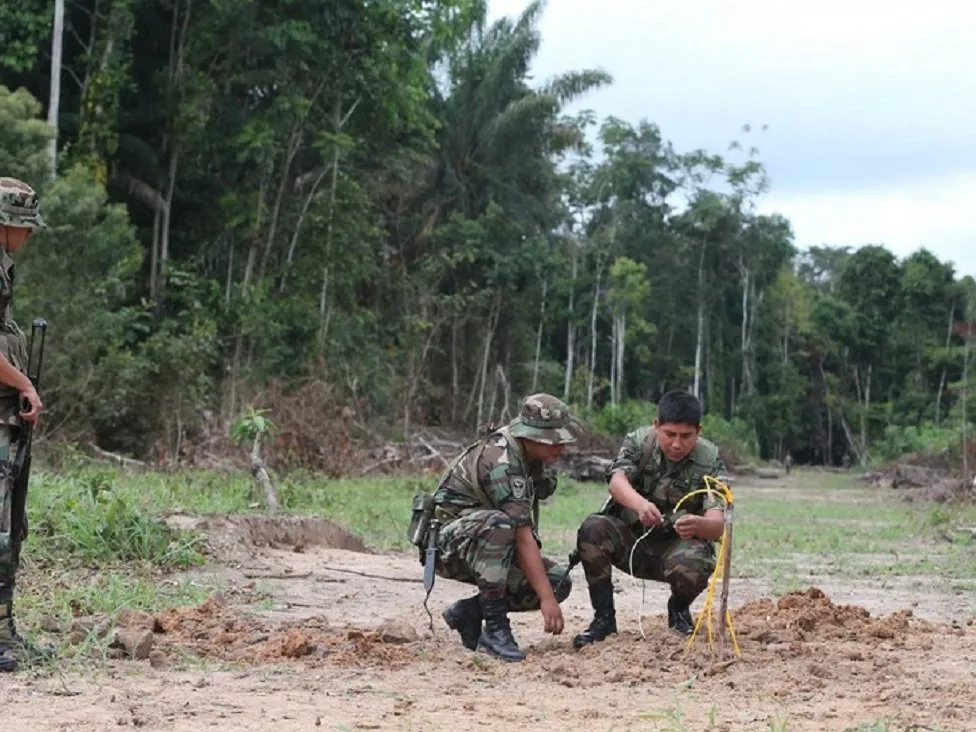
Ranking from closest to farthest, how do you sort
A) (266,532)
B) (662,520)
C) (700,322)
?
(662,520), (266,532), (700,322)

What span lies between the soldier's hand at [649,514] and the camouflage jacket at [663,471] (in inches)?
14.6

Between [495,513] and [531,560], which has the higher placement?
[495,513]

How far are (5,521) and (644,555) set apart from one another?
2.78m

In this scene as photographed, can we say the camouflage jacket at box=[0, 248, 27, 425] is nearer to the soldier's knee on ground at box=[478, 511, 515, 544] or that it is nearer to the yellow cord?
the soldier's knee on ground at box=[478, 511, 515, 544]

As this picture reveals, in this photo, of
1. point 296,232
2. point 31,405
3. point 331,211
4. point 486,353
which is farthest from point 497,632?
point 486,353

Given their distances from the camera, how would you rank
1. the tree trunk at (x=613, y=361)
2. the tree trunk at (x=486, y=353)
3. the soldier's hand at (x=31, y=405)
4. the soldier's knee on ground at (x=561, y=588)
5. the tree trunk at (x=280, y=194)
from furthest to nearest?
1. the tree trunk at (x=613, y=361)
2. the tree trunk at (x=486, y=353)
3. the tree trunk at (x=280, y=194)
4. the soldier's knee on ground at (x=561, y=588)
5. the soldier's hand at (x=31, y=405)

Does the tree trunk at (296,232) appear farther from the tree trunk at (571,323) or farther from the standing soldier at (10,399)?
the standing soldier at (10,399)

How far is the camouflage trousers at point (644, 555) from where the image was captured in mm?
5742

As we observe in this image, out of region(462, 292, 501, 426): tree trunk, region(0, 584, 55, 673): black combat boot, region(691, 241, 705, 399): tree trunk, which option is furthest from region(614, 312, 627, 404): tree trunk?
region(0, 584, 55, 673): black combat boot

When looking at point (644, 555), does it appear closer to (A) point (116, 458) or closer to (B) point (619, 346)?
(A) point (116, 458)

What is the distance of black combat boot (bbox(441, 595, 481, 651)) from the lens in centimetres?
575

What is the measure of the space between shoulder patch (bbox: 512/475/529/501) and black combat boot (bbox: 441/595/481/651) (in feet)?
1.80

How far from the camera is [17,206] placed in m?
4.99

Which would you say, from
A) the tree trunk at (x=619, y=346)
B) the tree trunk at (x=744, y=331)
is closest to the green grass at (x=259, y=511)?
the tree trunk at (x=619, y=346)
